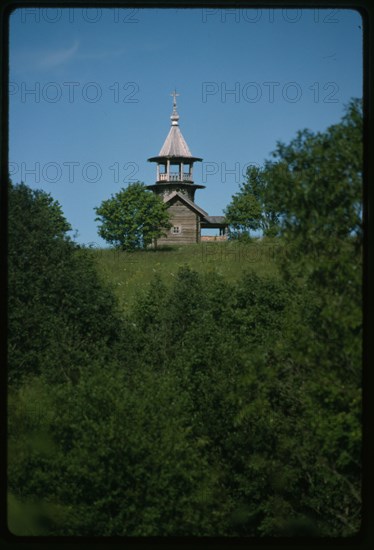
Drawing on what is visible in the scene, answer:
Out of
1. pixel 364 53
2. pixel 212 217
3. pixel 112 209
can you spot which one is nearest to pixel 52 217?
pixel 112 209

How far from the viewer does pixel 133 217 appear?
3273mm

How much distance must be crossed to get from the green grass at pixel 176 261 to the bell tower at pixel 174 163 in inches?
13.0

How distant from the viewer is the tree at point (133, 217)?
3.26m

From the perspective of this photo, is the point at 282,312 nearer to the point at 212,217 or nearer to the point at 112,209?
the point at 212,217

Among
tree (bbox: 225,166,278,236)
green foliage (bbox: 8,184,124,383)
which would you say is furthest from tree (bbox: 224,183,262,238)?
green foliage (bbox: 8,184,124,383)

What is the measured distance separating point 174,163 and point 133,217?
1.18 feet

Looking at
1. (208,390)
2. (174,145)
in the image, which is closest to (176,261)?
(174,145)

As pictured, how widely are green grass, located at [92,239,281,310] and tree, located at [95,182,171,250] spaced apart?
0.13 metres

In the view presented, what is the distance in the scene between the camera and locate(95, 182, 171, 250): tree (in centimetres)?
326

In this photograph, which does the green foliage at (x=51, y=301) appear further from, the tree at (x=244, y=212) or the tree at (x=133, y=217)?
the tree at (x=244, y=212)

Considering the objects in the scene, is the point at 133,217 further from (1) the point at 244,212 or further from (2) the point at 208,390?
(2) the point at 208,390

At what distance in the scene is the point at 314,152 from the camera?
2.85 meters

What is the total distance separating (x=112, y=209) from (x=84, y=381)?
99cm

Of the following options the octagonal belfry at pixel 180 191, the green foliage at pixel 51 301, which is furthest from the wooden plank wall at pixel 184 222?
the green foliage at pixel 51 301
